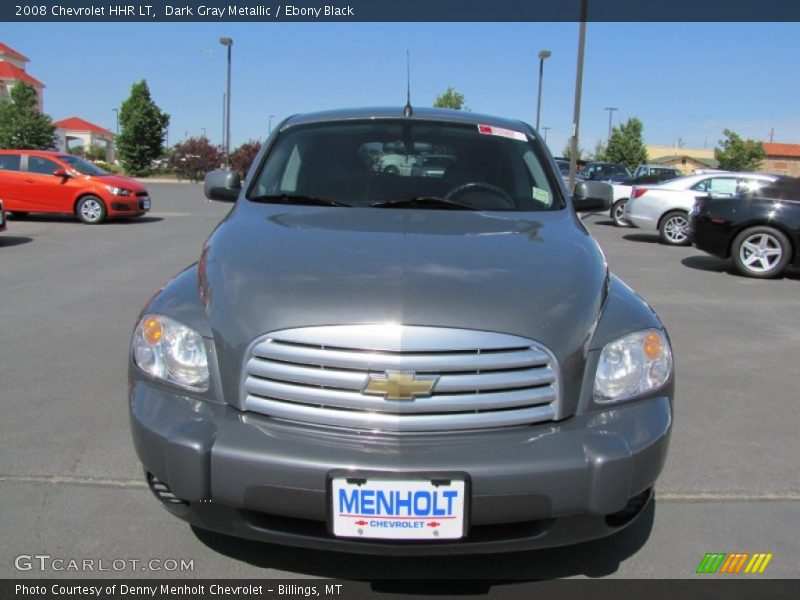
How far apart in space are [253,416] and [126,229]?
13330 millimetres

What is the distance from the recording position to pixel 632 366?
8.16 feet

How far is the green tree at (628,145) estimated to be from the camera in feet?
190

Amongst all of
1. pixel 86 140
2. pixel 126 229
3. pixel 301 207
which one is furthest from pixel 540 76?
pixel 86 140

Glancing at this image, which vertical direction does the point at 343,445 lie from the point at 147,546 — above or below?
above

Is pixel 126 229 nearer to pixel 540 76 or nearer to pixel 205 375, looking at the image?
pixel 205 375

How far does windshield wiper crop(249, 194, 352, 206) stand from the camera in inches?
133

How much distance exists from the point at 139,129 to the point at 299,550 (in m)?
51.7

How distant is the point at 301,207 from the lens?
10.9 ft

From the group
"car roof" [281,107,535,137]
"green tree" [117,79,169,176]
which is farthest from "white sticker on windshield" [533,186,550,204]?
"green tree" [117,79,169,176]

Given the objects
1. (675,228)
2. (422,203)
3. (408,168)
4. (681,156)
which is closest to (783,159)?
(681,156)

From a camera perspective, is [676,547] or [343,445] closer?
[343,445]

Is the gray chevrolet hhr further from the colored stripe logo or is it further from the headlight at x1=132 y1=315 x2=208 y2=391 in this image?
the colored stripe logo

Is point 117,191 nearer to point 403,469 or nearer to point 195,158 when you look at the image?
point 403,469

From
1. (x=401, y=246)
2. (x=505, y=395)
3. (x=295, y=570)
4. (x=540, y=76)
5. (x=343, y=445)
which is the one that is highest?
(x=540, y=76)
